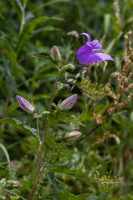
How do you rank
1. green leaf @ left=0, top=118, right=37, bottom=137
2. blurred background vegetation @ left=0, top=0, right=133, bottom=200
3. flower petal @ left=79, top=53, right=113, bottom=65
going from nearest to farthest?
green leaf @ left=0, top=118, right=37, bottom=137 < flower petal @ left=79, top=53, right=113, bottom=65 < blurred background vegetation @ left=0, top=0, right=133, bottom=200

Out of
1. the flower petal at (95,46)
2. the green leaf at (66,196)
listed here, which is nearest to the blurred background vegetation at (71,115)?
the green leaf at (66,196)

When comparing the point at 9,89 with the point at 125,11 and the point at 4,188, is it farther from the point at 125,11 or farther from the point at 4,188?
the point at 125,11

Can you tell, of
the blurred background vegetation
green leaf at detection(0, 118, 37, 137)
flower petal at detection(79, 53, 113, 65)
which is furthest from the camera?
the blurred background vegetation

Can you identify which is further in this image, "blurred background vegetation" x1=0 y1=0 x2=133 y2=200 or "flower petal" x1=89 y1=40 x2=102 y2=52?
"blurred background vegetation" x1=0 y1=0 x2=133 y2=200

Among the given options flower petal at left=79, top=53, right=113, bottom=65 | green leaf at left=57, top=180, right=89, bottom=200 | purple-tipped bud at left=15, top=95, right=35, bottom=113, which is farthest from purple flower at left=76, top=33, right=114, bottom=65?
green leaf at left=57, top=180, right=89, bottom=200

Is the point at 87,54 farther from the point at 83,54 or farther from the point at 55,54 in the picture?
the point at 55,54

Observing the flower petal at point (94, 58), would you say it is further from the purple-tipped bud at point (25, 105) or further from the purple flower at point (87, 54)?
the purple-tipped bud at point (25, 105)

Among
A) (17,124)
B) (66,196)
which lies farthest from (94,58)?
(66,196)

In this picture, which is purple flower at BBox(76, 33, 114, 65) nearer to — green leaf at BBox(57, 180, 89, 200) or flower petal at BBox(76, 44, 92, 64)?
flower petal at BBox(76, 44, 92, 64)

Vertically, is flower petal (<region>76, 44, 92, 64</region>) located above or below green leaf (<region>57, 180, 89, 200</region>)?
above
